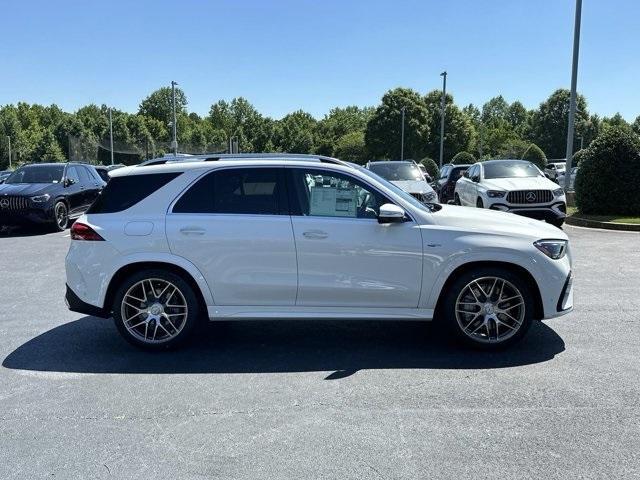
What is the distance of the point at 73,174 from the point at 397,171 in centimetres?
879

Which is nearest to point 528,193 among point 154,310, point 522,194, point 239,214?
point 522,194

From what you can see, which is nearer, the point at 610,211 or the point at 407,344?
the point at 407,344

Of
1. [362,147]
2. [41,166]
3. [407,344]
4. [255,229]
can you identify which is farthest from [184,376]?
[362,147]

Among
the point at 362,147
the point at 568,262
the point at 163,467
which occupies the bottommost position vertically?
the point at 163,467

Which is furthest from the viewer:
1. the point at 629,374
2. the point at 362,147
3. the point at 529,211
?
the point at 362,147

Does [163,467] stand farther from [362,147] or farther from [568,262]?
[362,147]

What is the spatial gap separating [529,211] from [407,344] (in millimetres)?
8921

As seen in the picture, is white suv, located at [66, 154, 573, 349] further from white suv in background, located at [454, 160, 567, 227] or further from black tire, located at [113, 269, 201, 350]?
white suv in background, located at [454, 160, 567, 227]

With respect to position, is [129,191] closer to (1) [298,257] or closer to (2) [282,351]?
(1) [298,257]

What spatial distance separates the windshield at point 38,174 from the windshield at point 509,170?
37.0 ft

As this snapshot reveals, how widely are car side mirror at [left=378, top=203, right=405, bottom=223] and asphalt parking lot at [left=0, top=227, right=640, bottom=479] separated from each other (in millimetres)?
1241

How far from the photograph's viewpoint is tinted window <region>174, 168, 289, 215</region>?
527 centimetres

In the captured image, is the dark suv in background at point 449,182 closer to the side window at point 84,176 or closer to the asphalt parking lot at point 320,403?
the side window at point 84,176

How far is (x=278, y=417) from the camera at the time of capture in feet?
13.0
